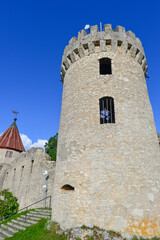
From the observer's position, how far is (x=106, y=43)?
32.4 feet

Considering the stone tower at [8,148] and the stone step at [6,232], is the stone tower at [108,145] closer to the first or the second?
the stone step at [6,232]

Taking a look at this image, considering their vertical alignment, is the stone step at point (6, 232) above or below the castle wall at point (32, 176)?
below

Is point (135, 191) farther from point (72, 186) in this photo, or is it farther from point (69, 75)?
point (69, 75)

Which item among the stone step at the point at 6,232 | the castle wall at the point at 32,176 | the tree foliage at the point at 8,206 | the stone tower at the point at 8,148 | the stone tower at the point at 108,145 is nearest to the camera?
the stone tower at the point at 108,145

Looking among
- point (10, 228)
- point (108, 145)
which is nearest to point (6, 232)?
point (10, 228)

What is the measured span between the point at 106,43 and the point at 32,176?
43.3 feet

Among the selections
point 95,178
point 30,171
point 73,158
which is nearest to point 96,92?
point 73,158

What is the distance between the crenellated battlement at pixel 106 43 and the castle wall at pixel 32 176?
9.02 m

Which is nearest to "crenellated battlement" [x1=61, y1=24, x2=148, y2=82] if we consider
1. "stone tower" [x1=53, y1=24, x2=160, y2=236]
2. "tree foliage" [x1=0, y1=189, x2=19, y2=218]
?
"stone tower" [x1=53, y1=24, x2=160, y2=236]

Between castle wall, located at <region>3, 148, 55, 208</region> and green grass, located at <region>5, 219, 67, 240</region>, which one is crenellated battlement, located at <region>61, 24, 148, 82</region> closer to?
castle wall, located at <region>3, 148, 55, 208</region>

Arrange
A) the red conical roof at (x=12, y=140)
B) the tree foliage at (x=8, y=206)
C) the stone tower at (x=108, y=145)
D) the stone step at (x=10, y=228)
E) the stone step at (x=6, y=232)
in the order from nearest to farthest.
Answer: the stone tower at (x=108, y=145) < the stone step at (x=6, y=232) < the stone step at (x=10, y=228) < the tree foliage at (x=8, y=206) < the red conical roof at (x=12, y=140)

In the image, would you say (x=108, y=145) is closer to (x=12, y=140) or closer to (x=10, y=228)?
(x=10, y=228)

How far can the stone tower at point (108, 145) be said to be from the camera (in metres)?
6.53

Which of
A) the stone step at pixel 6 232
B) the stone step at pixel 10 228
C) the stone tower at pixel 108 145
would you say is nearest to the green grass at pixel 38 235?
the stone tower at pixel 108 145
